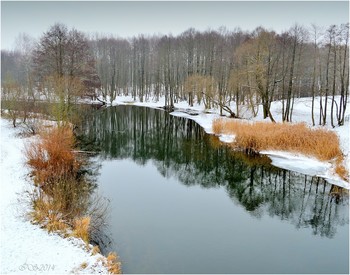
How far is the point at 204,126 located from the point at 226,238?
70.3 feet

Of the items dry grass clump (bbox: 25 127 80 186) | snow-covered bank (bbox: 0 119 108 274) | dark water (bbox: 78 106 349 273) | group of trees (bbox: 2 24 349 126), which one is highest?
group of trees (bbox: 2 24 349 126)

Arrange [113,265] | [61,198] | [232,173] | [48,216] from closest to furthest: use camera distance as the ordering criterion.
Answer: [113,265] < [48,216] < [61,198] < [232,173]

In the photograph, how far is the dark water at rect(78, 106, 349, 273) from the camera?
784cm

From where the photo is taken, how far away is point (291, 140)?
60.3 feet

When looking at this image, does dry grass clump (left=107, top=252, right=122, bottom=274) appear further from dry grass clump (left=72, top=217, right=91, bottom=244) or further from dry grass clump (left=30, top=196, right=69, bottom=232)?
dry grass clump (left=30, top=196, right=69, bottom=232)

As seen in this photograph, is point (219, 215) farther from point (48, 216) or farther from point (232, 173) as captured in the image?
point (48, 216)

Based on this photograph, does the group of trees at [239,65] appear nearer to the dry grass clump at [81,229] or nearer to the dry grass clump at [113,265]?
the dry grass clump at [81,229]

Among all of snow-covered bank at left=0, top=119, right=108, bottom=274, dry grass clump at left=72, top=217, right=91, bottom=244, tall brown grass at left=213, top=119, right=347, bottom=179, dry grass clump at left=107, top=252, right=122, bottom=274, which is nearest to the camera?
snow-covered bank at left=0, top=119, right=108, bottom=274

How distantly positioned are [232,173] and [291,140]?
5.25 meters

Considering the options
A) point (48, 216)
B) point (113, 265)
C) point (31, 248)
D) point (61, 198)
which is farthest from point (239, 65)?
point (31, 248)

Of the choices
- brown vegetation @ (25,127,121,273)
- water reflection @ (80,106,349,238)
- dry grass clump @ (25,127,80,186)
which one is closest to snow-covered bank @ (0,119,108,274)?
brown vegetation @ (25,127,121,273)

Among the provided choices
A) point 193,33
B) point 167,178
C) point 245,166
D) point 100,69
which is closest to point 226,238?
point 167,178

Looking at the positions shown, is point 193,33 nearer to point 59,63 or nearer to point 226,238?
point 59,63

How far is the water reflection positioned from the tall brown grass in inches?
53.2
